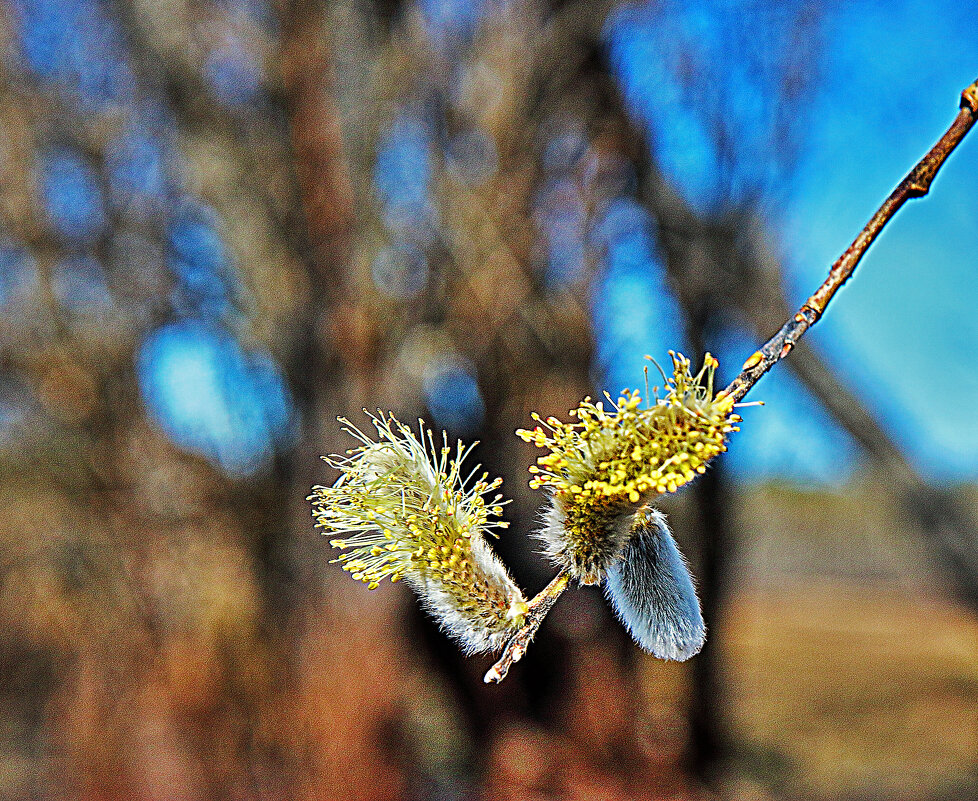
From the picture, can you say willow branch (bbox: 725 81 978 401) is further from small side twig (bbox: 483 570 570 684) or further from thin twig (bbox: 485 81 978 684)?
small side twig (bbox: 483 570 570 684)

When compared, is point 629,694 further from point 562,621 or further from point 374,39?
point 374,39

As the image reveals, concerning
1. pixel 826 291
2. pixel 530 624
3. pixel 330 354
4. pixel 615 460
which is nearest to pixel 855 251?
pixel 826 291

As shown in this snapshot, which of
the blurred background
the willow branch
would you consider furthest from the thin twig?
the blurred background

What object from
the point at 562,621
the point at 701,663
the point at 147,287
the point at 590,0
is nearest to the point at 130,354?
the point at 147,287

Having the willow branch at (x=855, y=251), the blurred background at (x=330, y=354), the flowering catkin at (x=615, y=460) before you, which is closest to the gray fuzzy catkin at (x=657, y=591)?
the flowering catkin at (x=615, y=460)

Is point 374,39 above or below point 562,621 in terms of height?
above
